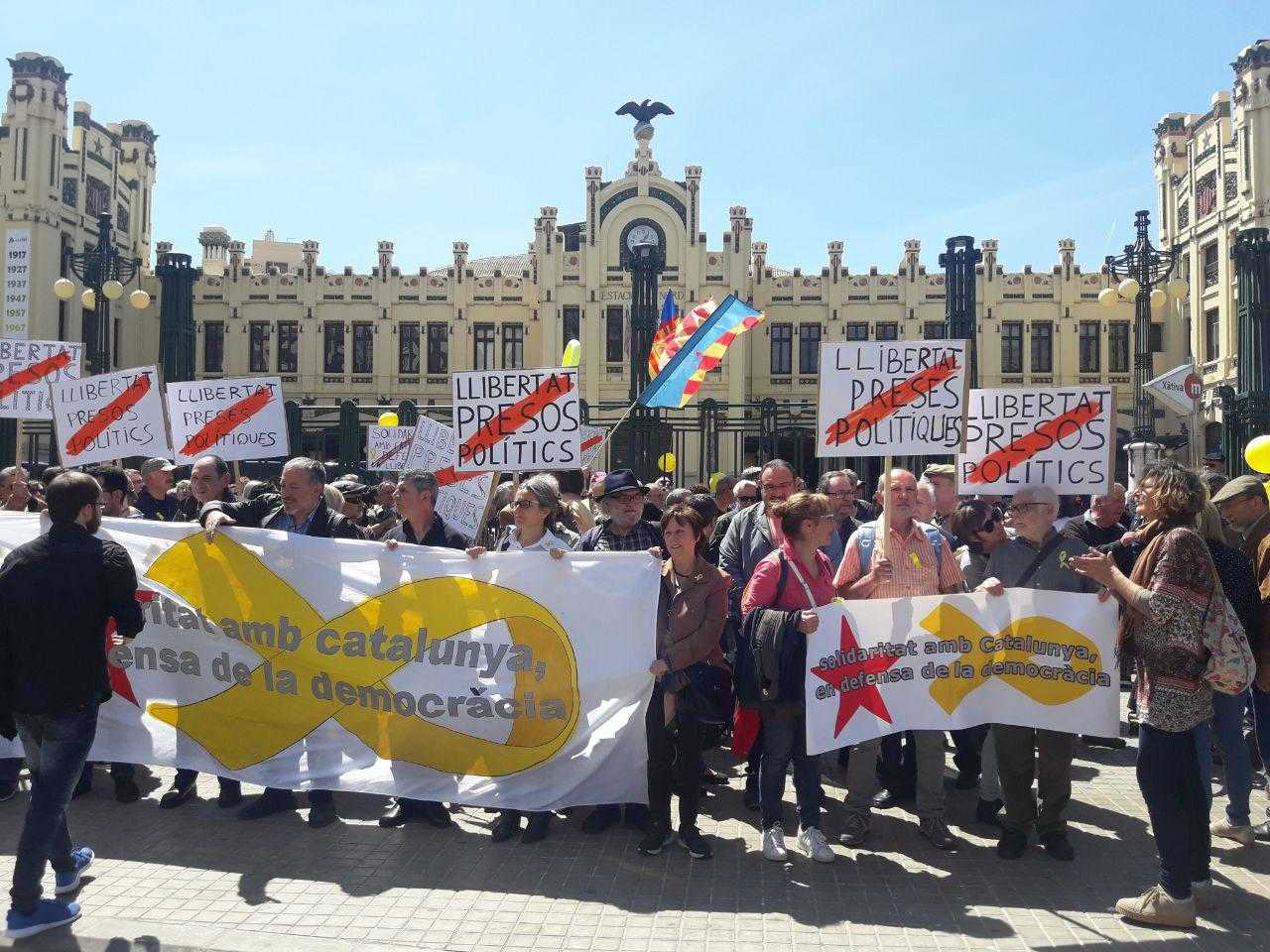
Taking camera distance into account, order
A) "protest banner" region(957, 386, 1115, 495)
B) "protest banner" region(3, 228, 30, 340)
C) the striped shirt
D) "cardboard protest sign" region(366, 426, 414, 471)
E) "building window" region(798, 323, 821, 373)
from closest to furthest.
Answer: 1. the striped shirt
2. "protest banner" region(957, 386, 1115, 495)
3. "cardboard protest sign" region(366, 426, 414, 471)
4. "protest banner" region(3, 228, 30, 340)
5. "building window" region(798, 323, 821, 373)

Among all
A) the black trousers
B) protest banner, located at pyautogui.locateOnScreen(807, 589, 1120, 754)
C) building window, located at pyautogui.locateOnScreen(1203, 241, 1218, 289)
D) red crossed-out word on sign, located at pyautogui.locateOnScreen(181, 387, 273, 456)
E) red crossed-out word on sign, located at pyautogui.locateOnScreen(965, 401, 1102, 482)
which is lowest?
the black trousers

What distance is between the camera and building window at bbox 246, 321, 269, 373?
3950 cm

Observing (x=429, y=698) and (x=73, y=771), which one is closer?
(x=73, y=771)

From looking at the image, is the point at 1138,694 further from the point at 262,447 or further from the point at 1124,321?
the point at 1124,321

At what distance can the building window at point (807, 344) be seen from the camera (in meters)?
38.5

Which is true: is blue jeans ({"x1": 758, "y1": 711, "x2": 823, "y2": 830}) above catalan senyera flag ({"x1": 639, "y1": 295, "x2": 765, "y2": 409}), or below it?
below

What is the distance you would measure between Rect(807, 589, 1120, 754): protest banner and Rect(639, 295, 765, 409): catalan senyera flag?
7582 mm

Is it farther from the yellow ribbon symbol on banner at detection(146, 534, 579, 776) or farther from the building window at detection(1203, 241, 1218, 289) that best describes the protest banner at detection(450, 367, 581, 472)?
the building window at detection(1203, 241, 1218, 289)

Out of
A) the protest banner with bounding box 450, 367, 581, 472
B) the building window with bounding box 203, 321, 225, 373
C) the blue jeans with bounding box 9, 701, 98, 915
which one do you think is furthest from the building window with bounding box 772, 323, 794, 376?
the blue jeans with bounding box 9, 701, 98, 915

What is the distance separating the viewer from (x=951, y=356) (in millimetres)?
6492

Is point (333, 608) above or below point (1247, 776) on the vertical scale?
above

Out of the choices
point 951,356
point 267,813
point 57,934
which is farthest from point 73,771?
point 951,356

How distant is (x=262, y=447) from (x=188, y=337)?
1602cm

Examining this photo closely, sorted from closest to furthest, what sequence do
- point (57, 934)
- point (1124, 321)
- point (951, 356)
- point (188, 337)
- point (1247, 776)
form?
point (57, 934), point (1247, 776), point (951, 356), point (188, 337), point (1124, 321)
